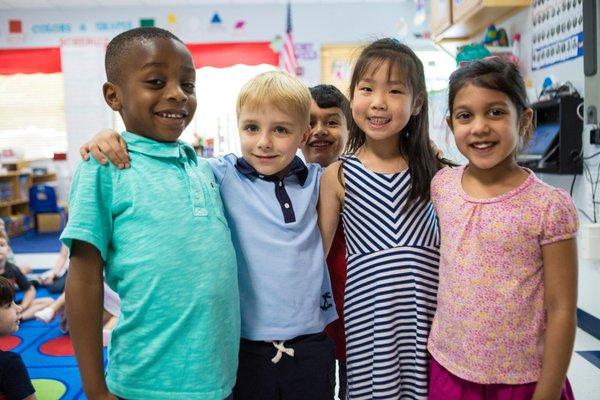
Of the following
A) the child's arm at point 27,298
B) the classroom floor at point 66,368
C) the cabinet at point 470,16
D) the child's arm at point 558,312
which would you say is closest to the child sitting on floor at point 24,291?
the child's arm at point 27,298

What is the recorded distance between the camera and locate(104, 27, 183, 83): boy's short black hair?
982mm

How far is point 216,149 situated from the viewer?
627 centimetres

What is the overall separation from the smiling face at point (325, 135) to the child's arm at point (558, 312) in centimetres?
76

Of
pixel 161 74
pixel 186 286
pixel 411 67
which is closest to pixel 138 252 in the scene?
pixel 186 286

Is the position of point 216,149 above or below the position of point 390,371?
above

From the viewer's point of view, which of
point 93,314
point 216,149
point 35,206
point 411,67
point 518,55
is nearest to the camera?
point 93,314

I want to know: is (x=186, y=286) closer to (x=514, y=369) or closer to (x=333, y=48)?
(x=514, y=369)

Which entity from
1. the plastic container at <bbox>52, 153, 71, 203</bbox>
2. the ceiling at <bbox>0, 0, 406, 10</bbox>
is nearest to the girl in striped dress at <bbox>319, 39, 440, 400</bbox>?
the ceiling at <bbox>0, 0, 406, 10</bbox>

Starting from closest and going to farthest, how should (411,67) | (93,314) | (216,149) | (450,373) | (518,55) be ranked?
(93,314), (450,373), (411,67), (518,55), (216,149)

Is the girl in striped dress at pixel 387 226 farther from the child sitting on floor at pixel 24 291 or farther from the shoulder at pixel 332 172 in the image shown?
the child sitting on floor at pixel 24 291

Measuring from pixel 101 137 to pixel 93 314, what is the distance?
0.34 metres

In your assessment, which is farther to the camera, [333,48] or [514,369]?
[333,48]

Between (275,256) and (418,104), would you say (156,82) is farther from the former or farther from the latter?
(418,104)

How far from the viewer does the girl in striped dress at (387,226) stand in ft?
3.57
